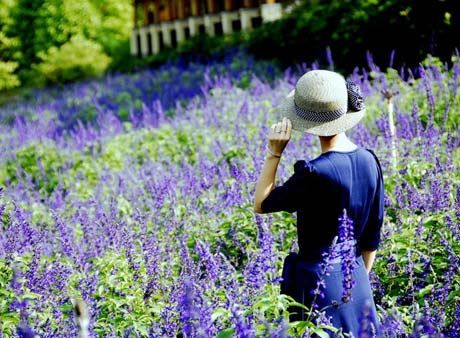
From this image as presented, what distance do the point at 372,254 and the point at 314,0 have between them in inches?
442

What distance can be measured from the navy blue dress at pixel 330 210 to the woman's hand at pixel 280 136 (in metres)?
0.12

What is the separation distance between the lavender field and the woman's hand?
1.25 feet

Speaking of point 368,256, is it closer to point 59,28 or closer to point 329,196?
point 329,196

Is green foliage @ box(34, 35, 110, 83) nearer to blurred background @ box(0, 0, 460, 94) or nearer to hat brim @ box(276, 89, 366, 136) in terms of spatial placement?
blurred background @ box(0, 0, 460, 94)

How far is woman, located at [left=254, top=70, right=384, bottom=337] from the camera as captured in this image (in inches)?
111

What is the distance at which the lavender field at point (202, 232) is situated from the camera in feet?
9.87

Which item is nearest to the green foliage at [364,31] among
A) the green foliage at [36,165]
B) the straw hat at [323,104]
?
the green foliage at [36,165]

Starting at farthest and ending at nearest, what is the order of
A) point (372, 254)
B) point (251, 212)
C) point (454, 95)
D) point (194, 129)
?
point (194, 129) → point (454, 95) → point (251, 212) → point (372, 254)

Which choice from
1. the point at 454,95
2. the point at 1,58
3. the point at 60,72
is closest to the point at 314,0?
the point at 454,95

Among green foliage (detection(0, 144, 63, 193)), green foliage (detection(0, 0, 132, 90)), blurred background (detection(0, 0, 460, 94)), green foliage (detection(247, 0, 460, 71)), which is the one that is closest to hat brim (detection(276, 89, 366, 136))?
green foliage (detection(0, 144, 63, 193))

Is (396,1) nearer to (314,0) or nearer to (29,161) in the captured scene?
(314,0)

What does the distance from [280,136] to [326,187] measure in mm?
280

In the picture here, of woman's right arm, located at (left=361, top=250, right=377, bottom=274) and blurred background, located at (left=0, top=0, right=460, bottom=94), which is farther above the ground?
woman's right arm, located at (left=361, top=250, right=377, bottom=274)

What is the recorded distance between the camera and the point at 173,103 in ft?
36.0
